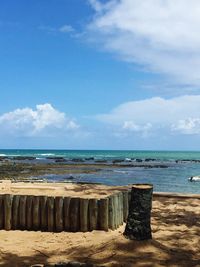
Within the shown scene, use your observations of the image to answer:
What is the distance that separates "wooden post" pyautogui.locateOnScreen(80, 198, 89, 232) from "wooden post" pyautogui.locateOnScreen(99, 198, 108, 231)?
36 cm

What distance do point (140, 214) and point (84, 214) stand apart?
182 cm

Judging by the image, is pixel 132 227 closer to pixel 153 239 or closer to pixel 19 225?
pixel 153 239

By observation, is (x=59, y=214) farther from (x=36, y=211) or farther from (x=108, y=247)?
(x=108, y=247)

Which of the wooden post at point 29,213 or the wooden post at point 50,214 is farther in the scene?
the wooden post at point 29,213

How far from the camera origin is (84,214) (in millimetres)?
11914

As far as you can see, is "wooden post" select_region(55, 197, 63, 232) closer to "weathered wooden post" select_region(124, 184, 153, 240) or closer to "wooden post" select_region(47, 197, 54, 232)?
"wooden post" select_region(47, 197, 54, 232)

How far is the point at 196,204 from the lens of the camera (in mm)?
15477

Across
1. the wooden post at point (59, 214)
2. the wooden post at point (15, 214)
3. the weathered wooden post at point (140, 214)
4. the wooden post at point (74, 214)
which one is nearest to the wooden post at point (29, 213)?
the wooden post at point (15, 214)

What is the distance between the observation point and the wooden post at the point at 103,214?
11828 mm

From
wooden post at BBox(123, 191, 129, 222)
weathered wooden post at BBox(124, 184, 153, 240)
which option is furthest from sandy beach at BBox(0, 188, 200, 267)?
wooden post at BBox(123, 191, 129, 222)

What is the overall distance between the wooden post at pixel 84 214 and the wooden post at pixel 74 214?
4.2 inches

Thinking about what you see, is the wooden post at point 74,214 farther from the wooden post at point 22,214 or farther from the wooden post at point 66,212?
the wooden post at point 22,214

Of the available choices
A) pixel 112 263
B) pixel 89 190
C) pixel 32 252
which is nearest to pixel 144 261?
pixel 112 263

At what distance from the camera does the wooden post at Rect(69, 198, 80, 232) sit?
1198 centimetres
